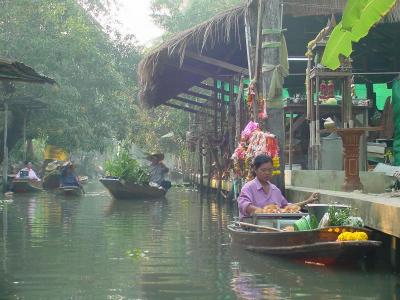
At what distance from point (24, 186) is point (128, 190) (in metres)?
5.64

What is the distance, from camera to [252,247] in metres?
8.52

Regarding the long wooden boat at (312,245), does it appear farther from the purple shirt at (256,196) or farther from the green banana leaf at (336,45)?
the green banana leaf at (336,45)

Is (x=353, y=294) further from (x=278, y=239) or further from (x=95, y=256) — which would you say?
(x=95, y=256)

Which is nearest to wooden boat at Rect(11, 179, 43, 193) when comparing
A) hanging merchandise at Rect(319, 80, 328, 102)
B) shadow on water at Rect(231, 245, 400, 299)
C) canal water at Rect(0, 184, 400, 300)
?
canal water at Rect(0, 184, 400, 300)

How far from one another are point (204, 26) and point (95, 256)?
7.57 metres

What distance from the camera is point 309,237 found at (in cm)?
732

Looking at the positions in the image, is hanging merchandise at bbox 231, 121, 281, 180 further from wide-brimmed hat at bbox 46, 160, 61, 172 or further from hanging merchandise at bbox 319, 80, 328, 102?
wide-brimmed hat at bbox 46, 160, 61, 172

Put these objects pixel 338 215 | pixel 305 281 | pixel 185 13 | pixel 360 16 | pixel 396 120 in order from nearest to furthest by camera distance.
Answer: pixel 360 16 → pixel 305 281 → pixel 338 215 → pixel 396 120 → pixel 185 13

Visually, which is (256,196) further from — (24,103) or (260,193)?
(24,103)

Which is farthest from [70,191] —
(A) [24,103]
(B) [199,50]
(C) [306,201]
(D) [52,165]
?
(C) [306,201]

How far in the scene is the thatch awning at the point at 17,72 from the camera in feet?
31.1

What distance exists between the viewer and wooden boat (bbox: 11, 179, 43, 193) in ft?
79.7

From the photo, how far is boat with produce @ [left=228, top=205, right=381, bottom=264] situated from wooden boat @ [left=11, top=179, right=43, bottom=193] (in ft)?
56.3

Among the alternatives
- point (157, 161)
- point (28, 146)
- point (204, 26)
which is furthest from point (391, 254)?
point (28, 146)
